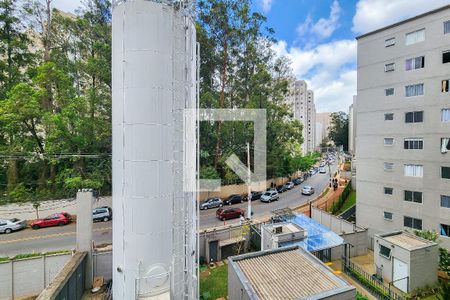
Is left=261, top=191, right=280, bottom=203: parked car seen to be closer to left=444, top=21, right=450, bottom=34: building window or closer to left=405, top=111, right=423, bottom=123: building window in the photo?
left=405, top=111, right=423, bottom=123: building window

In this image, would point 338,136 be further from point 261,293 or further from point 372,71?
point 261,293

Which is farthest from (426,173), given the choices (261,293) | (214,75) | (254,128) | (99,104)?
(99,104)

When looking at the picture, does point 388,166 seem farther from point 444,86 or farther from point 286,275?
point 286,275

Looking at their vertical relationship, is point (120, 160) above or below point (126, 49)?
below

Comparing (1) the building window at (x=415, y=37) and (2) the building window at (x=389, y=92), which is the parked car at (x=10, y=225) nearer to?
(2) the building window at (x=389, y=92)

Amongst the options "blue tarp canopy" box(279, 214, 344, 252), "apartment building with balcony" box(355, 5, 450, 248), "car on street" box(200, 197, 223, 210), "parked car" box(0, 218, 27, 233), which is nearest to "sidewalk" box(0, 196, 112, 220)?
"parked car" box(0, 218, 27, 233)

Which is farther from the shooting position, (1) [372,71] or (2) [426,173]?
(1) [372,71]
